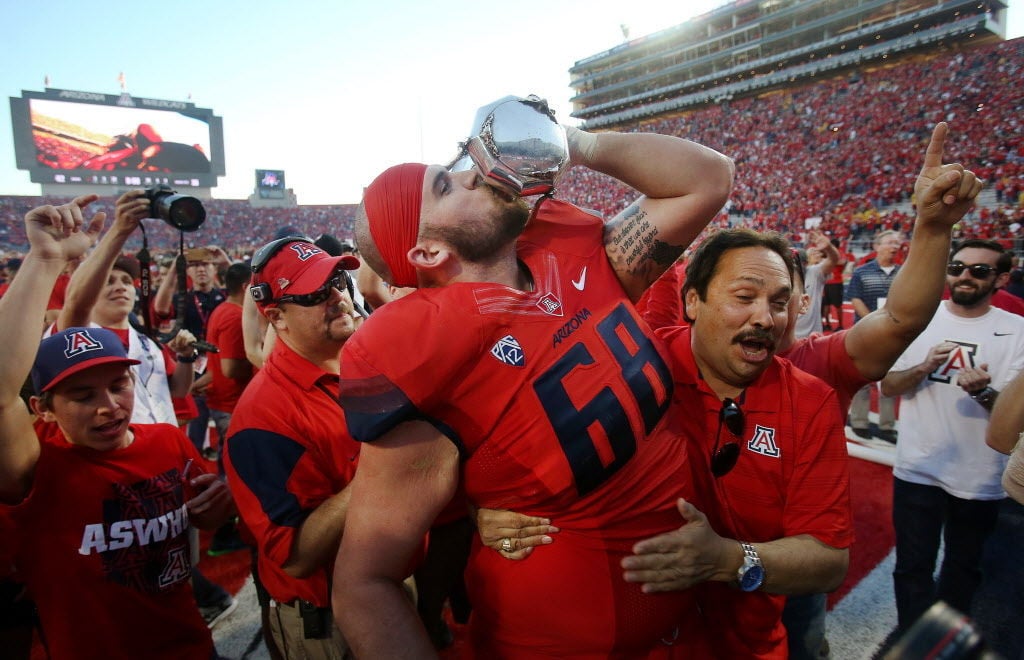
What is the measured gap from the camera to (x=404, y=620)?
120 centimetres

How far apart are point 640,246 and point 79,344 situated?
207 centimetres

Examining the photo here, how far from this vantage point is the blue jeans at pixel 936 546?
285 cm

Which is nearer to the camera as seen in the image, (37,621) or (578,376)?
(578,376)

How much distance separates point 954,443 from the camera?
290 cm

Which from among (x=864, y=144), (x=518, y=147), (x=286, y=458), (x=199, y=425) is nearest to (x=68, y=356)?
(x=286, y=458)

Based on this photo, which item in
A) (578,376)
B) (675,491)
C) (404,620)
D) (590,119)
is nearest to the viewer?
(404,620)

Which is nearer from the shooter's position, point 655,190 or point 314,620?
point 655,190

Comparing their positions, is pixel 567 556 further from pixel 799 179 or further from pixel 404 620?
pixel 799 179

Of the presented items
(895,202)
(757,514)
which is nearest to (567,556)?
(757,514)

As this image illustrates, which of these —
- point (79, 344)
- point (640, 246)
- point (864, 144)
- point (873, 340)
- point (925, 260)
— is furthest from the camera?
point (864, 144)

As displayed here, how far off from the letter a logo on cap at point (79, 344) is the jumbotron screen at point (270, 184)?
2487 inches

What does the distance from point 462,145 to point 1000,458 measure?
3.26 metres

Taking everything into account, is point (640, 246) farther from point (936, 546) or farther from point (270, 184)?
point (270, 184)

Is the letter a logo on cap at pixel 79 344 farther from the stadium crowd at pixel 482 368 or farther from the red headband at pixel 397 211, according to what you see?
the red headband at pixel 397 211
